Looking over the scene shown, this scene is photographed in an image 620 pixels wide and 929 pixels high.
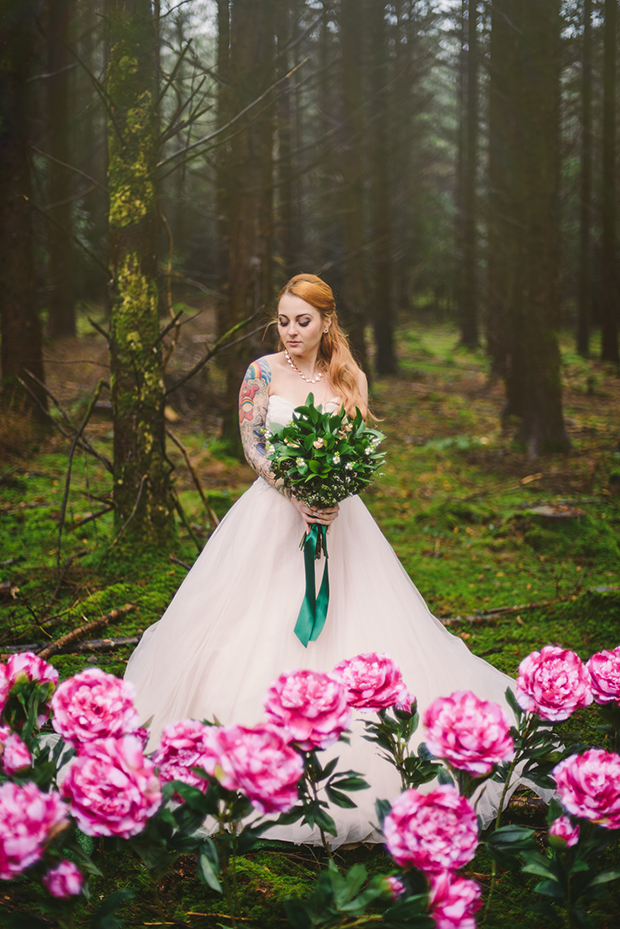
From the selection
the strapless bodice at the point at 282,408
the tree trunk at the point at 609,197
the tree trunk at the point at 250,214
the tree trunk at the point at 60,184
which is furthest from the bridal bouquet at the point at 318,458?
the tree trunk at the point at 609,197

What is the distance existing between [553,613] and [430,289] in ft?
114

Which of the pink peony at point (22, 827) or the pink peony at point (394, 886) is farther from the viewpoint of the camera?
the pink peony at point (394, 886)

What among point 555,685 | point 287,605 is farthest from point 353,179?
point 555,685

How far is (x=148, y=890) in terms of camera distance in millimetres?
2547

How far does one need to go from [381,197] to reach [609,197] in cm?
589

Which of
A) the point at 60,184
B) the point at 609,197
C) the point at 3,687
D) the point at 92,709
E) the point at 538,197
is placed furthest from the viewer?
the point at 609,197

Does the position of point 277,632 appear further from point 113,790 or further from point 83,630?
point 83,630

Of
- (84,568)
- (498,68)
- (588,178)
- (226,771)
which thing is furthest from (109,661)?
(588,178)

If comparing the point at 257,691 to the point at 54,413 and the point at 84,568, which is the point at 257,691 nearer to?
the point at 84,568

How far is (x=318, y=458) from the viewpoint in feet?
9.73

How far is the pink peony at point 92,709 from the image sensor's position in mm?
1820

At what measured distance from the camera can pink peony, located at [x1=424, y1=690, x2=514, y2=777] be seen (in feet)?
5.85

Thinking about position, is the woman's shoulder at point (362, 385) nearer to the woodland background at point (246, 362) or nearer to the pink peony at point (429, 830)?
the woodland background at point (246, 362)

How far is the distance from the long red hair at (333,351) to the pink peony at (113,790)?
2350 millimetres
